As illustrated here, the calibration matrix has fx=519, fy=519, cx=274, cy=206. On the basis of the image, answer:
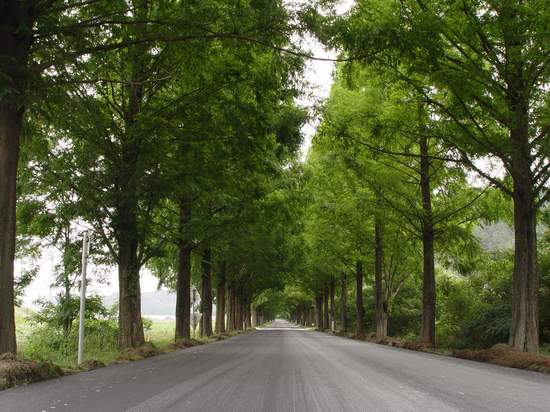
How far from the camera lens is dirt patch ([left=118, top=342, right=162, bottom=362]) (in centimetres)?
1272

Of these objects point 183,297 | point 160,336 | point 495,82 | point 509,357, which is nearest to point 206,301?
point 160,336

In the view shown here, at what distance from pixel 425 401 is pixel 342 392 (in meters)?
1.20

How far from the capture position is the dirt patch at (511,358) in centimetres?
1090

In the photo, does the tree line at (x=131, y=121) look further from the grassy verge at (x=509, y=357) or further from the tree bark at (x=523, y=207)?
the grassy verge at (x=509, y=357)

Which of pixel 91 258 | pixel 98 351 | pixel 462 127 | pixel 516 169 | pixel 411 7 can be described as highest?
pixel 411 7

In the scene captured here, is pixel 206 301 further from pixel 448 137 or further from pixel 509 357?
pixel 509 357

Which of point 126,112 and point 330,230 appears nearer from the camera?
point 126,112

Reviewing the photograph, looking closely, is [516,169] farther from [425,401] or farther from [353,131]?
[425,401]

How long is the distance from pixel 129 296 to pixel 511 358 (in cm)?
1034

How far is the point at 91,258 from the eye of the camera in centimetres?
1722

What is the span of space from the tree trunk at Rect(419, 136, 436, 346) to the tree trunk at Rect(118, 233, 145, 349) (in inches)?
420

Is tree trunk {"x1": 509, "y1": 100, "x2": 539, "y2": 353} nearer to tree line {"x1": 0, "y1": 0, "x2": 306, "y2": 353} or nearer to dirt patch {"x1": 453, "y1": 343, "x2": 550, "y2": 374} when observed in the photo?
dirt patch {"x1": 453, "y1": 343, "x2": 550, "y2": 374}

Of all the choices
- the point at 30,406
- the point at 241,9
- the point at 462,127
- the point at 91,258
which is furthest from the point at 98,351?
the point at 462,127

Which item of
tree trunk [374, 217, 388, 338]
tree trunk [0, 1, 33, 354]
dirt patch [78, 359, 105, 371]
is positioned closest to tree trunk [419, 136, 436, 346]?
tree trunk [374, 217, 388, 338]
